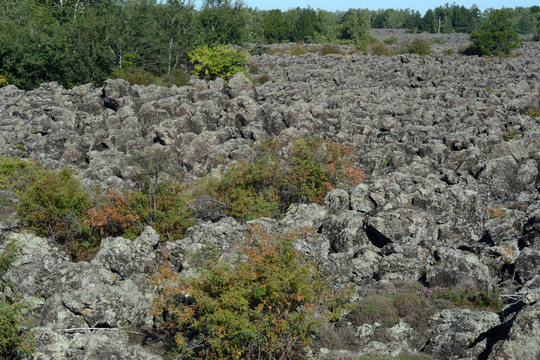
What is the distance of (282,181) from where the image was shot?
24.6m

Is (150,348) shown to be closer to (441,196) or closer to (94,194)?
(94,194)

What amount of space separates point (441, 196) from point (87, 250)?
13.9 metres

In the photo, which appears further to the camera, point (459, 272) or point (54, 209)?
point (54, 209)

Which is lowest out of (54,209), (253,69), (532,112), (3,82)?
(54,209)

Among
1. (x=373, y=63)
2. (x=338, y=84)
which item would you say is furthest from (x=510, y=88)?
(x=373, y=63)

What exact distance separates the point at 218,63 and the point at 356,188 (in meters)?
32.3

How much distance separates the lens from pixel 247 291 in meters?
12.5

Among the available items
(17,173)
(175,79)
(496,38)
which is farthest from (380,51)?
(17,173)

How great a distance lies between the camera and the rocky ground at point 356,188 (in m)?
13.8

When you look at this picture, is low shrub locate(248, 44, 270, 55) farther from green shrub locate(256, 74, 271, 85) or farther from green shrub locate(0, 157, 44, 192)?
green shrub locate(0, 157, 44, 192)

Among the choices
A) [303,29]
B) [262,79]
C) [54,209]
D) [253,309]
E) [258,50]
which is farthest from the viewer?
[303,29]

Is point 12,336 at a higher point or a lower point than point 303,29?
lower

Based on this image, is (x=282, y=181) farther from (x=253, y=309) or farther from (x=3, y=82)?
(x=3, y=82)

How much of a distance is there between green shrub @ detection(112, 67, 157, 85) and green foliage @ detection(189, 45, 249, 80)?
539 centimetres
